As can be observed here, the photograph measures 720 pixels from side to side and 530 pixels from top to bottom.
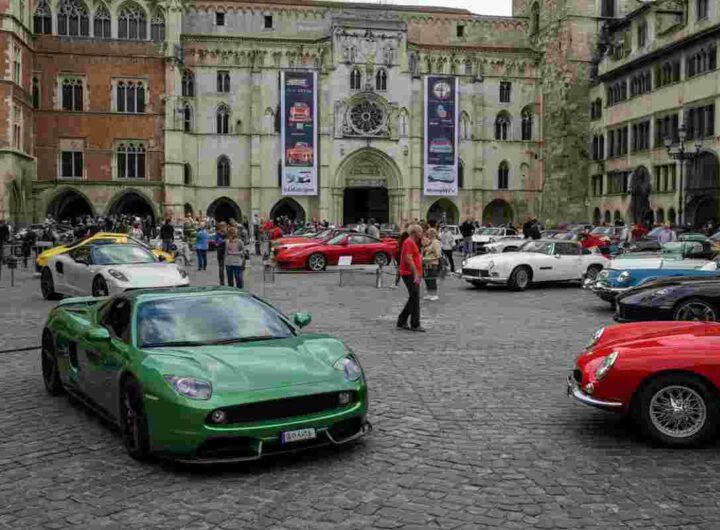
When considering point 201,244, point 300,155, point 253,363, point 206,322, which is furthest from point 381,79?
point 253,363

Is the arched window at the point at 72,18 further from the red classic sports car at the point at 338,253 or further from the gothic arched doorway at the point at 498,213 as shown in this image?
the red classic sports car at the point at 338,253

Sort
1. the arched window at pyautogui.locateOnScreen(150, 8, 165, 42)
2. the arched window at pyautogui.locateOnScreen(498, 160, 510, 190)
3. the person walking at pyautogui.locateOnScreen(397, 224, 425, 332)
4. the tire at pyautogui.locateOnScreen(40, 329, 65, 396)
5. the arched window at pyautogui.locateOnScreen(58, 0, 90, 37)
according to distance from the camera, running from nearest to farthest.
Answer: the tire at pyautogui.locateOnScreen(40, 329, 65, 396) < the person walking at pyautogui.locateOnScreen(397, 224, 425, 332) < the arched window at pyautogui.locateOnScreen(58, 0, 90, 37) < the arched window at pyautogui.locateOnScreen(150, 8, 165, 42) < the arched window at pyautogui.locateOnScreen(498, 160, 510, 190)

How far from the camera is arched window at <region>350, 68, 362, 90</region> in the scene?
55500mm

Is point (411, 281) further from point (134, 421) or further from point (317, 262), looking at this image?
point (317, 262)

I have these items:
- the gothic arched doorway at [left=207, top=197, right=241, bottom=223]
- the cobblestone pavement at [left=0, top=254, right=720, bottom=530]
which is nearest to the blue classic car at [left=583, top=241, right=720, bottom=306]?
the cobblestone pavement at [left=0, top=254, right=720, bottom=530]

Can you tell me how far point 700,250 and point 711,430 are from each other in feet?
45.5

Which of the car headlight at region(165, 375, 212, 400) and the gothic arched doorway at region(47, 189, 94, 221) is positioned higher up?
the gothic arched doorway at region(47, 189, 94, 221)

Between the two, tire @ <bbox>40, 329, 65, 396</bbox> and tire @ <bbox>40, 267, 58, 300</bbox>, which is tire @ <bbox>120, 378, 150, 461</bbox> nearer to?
tire @ <bbox>40, 329, 65, 396</bbox>

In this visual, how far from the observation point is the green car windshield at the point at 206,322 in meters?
7.38

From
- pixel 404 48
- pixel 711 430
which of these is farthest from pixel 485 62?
pixel 711 430

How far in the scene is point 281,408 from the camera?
6457 mm

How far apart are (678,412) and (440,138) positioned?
5014cm

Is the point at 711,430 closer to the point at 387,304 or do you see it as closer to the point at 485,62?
the point at 387,304

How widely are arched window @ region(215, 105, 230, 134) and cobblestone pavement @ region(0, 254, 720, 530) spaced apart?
45699 millimetres
